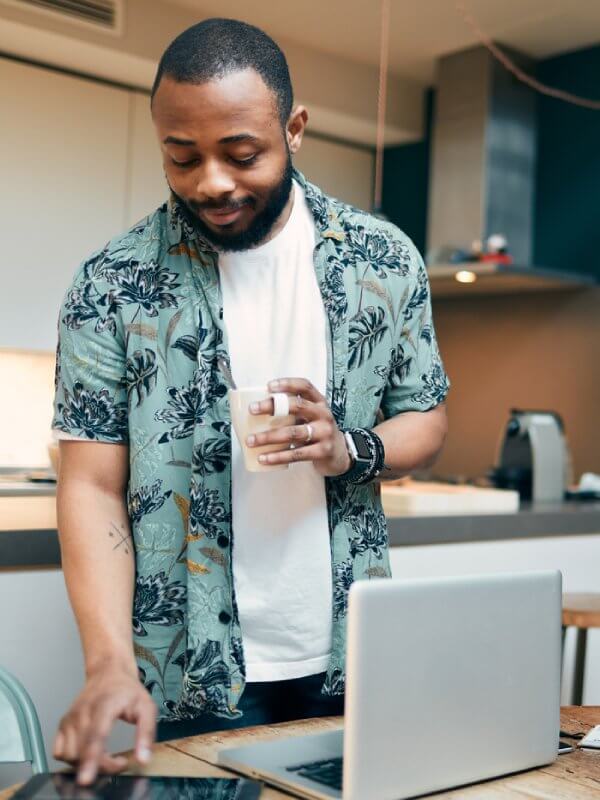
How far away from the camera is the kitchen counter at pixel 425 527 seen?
1.90m

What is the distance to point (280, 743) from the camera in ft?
3.72

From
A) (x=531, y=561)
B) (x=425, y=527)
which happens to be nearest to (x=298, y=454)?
(x=425, y=527)

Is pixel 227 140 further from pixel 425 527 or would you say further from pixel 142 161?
pixel 142 161

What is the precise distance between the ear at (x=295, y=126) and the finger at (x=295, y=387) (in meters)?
0.31

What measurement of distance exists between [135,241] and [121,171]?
243cm

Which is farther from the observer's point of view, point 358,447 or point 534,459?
point 534,459

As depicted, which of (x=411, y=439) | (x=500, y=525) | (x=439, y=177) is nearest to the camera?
(x=411, y=439)

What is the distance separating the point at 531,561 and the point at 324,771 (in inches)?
77.8

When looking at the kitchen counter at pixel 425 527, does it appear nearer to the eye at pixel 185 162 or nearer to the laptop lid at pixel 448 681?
the eye at pixel 185 162

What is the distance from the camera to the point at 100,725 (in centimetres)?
93

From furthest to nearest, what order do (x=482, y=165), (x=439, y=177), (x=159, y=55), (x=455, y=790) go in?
1. (x=439, y=177)
2. (x=482, y=165)
3. (x=159, y=55)
4. (x=455, y=790)

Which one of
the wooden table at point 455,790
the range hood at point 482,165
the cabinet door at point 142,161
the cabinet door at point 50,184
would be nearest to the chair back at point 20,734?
the wooden table at point 455,790

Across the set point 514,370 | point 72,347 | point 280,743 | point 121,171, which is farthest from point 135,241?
point 514,370

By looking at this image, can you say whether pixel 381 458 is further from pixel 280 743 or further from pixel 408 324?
pixel 280 743
